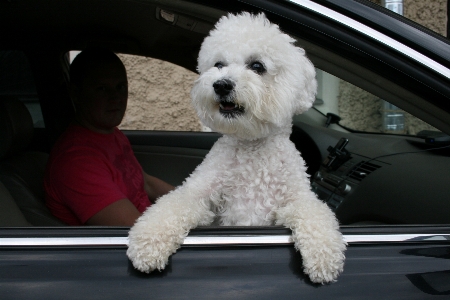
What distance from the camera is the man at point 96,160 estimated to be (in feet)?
5.85

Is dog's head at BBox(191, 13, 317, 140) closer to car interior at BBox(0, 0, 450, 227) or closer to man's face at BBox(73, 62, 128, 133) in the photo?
car interior at BBox(0, 0, 450, 227)

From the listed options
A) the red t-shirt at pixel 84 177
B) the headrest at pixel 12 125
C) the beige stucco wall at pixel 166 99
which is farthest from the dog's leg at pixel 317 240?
the beige stucco wall at pixel 166 99

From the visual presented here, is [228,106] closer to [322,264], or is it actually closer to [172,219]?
[172,219]

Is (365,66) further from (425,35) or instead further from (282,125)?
(282,125)

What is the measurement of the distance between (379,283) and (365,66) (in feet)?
1.81

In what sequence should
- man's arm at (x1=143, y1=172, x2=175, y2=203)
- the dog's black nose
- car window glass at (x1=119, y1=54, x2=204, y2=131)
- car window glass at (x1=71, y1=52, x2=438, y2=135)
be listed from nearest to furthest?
the dog's black nose → man's arm at (x1=143, y1=172, x2=175, y2=203) → car window glass at (x1=71, y1=52, x2=438, y2=135) → car window glass at (x1=119, y1=54, x2=204, y2=131)

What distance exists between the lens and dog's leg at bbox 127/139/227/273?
1080mm

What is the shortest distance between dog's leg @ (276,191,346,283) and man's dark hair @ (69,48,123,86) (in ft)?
4.27

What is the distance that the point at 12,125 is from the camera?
6.17 ft

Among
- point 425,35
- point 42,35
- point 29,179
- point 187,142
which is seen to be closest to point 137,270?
point 425,35

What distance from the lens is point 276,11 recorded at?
1213 mm

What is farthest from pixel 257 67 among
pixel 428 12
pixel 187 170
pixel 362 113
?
pixel 428 12

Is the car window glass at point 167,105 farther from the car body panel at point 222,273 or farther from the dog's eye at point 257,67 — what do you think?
the car body panel at point 222,273

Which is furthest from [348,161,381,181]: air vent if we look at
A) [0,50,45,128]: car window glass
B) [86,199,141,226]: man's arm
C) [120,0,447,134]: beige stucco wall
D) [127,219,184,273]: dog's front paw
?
[120,0,447,134]: beige stucco wall
